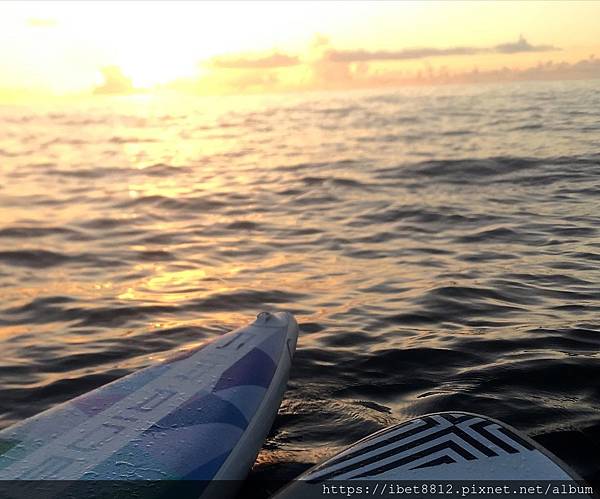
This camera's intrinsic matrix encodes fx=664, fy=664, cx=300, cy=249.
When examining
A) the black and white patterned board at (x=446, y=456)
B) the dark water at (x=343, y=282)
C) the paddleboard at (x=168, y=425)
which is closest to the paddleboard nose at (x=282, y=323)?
the paddleboard at (x=168, y=425)

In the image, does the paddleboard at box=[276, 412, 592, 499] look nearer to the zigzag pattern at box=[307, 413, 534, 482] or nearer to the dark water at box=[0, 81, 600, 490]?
the zigzag pattern at box=[307, 413, 534, 482]

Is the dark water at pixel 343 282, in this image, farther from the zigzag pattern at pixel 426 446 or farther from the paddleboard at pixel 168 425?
the zigzag pattern at pixel 426 446

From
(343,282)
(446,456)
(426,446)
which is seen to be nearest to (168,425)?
(426,446)

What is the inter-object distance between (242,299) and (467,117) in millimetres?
23696

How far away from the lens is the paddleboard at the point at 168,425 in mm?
3254

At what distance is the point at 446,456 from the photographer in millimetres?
2850

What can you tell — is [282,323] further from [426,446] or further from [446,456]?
[446,456]

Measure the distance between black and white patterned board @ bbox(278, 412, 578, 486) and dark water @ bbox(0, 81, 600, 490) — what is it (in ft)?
3.03

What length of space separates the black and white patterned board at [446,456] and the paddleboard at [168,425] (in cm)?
71

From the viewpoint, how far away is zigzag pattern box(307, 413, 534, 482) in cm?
285

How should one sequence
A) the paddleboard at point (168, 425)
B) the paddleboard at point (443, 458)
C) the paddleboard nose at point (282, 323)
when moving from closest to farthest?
the paddleboard at point (443, 458) → the paddleboard at point (168, 425) → the paddleboard nose at point (282, 323)

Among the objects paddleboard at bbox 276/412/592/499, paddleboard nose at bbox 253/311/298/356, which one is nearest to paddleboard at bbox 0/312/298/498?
paddleboard nose at bbox 253/311/298/356

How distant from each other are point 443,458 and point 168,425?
1530 mm

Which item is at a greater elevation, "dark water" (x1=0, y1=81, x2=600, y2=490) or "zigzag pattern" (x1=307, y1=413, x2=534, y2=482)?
"zigzag pattern" (x1=307, y1=413, x2=534, y2=482)
